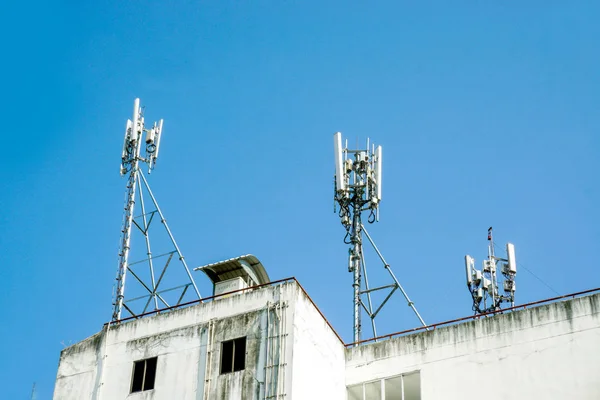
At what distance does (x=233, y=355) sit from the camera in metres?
40.5

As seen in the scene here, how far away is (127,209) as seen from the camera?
2060 inches

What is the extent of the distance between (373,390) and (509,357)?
611 cm

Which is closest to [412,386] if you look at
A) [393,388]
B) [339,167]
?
[393,388]

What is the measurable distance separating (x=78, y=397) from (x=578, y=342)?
814 inches

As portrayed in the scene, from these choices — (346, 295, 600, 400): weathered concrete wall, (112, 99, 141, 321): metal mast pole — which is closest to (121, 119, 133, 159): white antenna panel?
(112, 99, 141, 321): metal mast pole

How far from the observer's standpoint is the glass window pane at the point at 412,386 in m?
42.5

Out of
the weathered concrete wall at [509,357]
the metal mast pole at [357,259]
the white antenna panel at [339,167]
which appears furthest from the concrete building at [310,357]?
the white antenna panel at [339,167]

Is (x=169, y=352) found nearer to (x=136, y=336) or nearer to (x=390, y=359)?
(x=136, y=336)

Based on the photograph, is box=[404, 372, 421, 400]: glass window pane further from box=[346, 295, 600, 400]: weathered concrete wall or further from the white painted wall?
the white painted wall

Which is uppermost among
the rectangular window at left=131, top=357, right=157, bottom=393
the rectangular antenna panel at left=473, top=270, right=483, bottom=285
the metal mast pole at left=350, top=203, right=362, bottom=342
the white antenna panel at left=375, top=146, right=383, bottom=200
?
the white antenna panel at left=375, top=146, right=383, bottom=200

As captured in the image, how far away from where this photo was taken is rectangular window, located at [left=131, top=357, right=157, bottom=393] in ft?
137

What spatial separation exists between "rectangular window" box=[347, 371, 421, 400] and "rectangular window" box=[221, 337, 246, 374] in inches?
231

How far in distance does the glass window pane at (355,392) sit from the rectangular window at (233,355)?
5.87m

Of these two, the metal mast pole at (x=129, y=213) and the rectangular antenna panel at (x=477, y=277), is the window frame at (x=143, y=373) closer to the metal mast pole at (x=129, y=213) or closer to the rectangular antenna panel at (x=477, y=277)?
the metal mast pole at (x=129, y=213)
